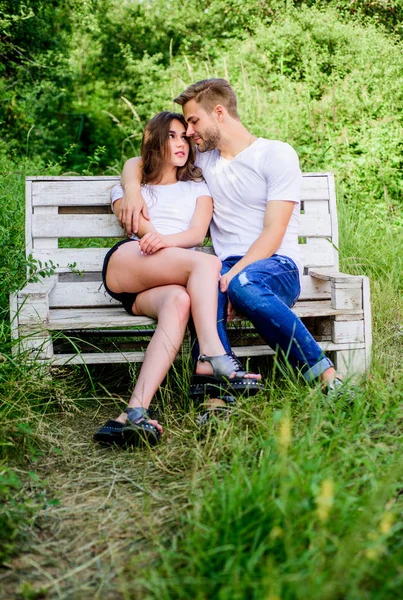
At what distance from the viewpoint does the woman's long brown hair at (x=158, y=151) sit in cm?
293

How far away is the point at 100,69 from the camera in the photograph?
11352mm

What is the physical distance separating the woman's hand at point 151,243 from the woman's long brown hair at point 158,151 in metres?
0.42

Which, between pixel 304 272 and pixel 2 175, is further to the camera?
pixel 2 175

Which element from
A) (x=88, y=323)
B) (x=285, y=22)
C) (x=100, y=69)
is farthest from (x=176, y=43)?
(x=88, y=323)

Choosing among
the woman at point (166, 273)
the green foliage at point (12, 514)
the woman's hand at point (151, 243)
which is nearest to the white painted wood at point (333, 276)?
the woman at point (166, 273)

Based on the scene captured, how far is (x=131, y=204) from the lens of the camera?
9.29 ft

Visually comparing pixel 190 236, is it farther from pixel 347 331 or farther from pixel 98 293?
pixel 347 331

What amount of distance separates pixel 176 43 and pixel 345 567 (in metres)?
10.7

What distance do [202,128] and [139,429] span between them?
57.8 inches

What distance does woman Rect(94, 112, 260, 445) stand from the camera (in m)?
2.29

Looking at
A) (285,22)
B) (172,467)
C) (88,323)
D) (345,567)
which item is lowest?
(172,467)

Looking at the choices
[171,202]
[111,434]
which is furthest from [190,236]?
[111,434]

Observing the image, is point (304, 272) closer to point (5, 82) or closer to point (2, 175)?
point (2, 175)

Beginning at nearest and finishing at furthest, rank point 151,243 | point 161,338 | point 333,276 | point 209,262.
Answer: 1. point 161,338
2. point 209,262
3. point 151,243
4. point 333,276
